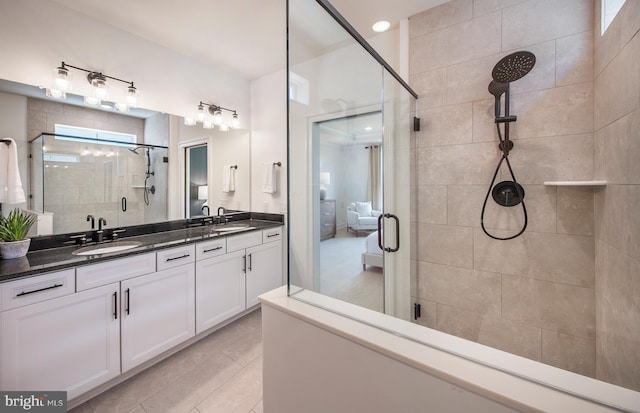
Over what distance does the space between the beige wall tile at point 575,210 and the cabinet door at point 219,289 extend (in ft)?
8.39

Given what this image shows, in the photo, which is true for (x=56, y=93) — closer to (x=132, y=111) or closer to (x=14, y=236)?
(x=132, y=111)

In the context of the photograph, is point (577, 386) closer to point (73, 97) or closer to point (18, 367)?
point (18, 367)

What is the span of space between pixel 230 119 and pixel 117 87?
3.79 feet

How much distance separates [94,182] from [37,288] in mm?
1040

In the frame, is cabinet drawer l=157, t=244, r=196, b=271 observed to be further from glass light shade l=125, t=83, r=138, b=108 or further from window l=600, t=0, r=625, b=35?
window l=600, t=0, r=625, b=35

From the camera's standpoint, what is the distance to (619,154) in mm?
1130

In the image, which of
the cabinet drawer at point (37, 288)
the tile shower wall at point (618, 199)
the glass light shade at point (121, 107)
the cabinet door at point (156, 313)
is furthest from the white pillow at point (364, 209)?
the glass light shade at point (121, 107)

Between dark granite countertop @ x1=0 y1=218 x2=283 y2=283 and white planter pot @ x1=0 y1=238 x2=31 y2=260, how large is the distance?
0.10 ft

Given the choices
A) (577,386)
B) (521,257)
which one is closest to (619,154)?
(521,257)

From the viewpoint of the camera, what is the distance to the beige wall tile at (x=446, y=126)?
181 cm

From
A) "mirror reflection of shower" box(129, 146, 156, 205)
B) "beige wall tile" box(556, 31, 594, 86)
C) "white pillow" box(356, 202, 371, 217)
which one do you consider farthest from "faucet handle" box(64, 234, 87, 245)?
"beige wall tile" box(556, 31, 594, 86)

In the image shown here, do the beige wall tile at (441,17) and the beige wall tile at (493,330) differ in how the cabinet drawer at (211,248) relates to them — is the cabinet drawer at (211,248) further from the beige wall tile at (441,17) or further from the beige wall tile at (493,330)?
the beige wall tile at (441,17)

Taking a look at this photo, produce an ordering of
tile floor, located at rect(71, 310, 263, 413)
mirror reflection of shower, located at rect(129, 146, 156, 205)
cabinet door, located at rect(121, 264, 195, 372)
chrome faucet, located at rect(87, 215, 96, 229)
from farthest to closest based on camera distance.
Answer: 1. mirror reflection of shower, located at rect(129, 146, 156, 205)
2. chrome faucet, located at rect(87, 215, 96, 229)
3. cabinet door, located at rect(121, 264, 195, 372)
4. tile floor, located at rect(71, 310, 263, 413)

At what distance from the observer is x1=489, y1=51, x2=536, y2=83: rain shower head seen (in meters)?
1.45
